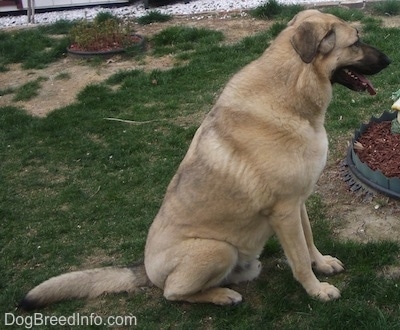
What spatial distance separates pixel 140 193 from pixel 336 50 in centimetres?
258

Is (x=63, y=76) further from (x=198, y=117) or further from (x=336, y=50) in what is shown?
(x=336, y=50)

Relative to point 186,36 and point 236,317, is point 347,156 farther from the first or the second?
point 186,36

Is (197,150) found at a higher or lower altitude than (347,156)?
higher

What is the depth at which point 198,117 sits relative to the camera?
6801mm

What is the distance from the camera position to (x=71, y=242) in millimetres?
4840

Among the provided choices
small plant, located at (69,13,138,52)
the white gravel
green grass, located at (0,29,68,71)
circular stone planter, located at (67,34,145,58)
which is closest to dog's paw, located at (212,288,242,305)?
circular stone planter, located at (67,34,145,58)

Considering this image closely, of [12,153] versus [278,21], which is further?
[278,21]

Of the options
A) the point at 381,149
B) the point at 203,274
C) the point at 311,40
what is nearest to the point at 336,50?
the point at 311,40

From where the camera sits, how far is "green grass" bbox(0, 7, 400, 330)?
3.78 m

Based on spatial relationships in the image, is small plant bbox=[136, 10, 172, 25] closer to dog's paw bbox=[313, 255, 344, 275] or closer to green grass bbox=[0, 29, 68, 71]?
green grass bbox=[0, 29, 68, 71]

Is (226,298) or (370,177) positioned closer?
(226,298)

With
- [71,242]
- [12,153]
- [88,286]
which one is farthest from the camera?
[12,153]

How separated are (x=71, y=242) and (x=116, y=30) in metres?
5.20

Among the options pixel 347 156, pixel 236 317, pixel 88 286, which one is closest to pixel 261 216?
pixel 236 317
